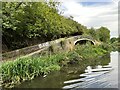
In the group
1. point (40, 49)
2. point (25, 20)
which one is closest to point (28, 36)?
point (40, 49)

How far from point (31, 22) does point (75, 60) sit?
149 inches

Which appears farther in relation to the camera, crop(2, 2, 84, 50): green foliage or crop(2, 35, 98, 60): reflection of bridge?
crop(2, 2, 84, 50): green foliage

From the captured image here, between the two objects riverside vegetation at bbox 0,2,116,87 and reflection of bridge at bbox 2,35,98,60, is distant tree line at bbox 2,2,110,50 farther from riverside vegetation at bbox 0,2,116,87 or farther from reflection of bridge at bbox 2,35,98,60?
reflection of bridge at bbox 2,35,98,60

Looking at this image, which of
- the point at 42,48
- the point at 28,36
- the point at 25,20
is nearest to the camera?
the point at 25,20

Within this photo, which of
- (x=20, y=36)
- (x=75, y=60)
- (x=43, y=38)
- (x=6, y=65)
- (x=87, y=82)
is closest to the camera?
(x=87, y=82)

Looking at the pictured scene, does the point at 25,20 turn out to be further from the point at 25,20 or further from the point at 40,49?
the point at 40,49

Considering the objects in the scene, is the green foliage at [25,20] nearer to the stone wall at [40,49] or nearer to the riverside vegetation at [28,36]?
the riverside vegetation at [28,36]

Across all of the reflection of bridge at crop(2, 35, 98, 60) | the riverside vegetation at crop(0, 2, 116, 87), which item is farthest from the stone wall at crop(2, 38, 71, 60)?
the riverside vegetation at crop(0, 2, 116, 87)

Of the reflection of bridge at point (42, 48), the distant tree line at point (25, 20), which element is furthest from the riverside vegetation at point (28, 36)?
the reflection of bridge at point (42, 48)

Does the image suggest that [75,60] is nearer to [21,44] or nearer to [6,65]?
[21,44]

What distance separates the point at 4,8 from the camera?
1347cm

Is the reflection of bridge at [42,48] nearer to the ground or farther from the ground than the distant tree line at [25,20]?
nearer to the ground

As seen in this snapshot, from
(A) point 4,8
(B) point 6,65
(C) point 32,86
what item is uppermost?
(A) point 4,8

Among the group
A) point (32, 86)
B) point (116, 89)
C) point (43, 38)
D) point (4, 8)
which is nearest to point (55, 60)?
point (4, 8)
